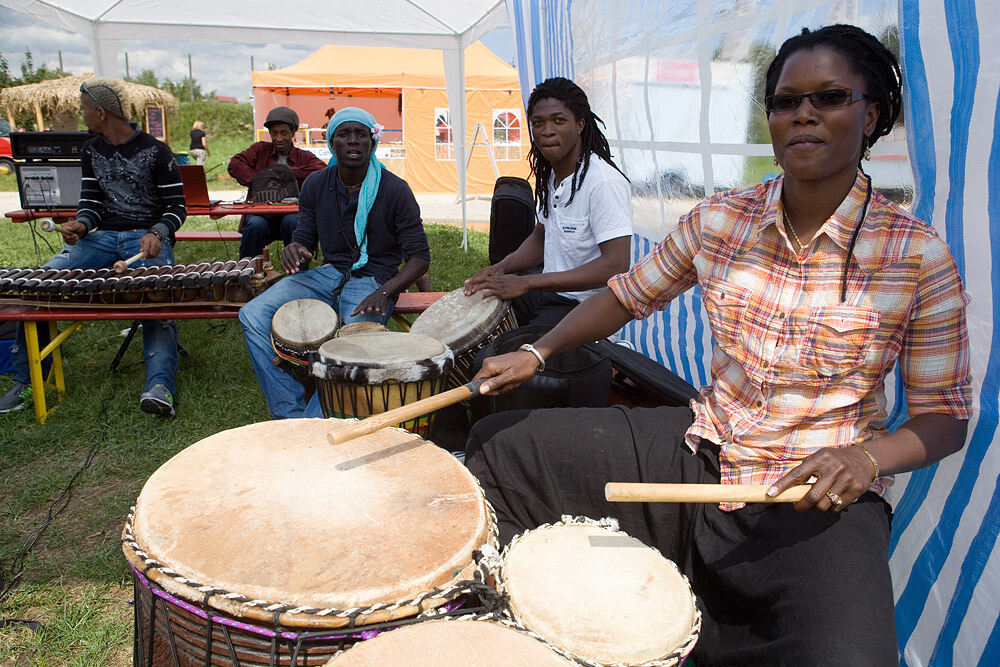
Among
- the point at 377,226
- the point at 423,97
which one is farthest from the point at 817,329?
the point at 423,97

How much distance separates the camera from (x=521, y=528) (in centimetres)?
184

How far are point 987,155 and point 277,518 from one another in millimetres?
1681

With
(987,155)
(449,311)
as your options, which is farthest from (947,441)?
(449,311)

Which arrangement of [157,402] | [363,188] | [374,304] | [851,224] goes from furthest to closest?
[363,188], [157,402], [374,304], [851,224]

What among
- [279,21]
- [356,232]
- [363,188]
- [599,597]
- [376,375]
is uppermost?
[279,21]

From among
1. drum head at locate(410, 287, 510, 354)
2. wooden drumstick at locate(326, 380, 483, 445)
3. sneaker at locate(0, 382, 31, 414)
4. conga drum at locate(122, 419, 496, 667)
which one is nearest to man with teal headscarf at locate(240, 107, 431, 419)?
drum head at locate(410, 287, 510, 354)

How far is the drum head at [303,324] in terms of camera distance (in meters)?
3.19

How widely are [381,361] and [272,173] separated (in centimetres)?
456

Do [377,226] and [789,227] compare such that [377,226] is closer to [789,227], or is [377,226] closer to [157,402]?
[157,402]

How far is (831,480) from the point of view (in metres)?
1.39

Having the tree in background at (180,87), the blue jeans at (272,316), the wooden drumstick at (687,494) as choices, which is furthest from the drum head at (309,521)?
the tree in background at (180,87)

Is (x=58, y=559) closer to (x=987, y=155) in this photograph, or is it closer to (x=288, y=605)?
(x=288, y=605)

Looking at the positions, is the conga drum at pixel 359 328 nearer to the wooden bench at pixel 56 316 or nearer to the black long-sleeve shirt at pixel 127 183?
the wooden bench at pixel 56 316

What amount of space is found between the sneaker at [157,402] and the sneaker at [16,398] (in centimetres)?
72
